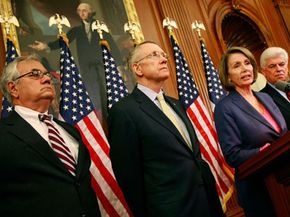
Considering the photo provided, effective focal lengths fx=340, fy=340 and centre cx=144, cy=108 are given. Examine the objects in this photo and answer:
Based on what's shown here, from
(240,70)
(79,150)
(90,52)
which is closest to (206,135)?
(240,70)

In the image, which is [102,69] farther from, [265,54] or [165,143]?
[165,143]

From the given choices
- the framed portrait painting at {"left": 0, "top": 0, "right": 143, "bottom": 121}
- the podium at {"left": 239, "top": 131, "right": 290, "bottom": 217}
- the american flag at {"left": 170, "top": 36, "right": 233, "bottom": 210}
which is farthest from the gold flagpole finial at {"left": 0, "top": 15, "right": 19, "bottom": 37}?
the podium at {"left": 239, "top": 131, "right": 290, "bottom": 217}

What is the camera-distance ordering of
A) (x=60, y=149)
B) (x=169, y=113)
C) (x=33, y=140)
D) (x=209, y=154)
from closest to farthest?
(x=33, y=140) < (x=60, y=149) < (x=169, y=113) < (x=209, y=154)

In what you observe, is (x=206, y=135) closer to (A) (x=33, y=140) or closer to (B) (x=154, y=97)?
(B) (x=154, y=97)

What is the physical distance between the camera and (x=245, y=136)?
2115 millimetres

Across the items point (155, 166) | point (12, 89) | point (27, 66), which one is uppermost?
point (27, 66)

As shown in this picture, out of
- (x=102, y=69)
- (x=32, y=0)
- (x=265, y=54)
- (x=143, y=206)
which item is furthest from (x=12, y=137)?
(x=32, y=0)

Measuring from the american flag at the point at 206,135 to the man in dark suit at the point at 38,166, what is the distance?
1.97 m

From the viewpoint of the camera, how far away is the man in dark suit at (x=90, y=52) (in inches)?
169

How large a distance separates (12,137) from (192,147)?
3.66 feet

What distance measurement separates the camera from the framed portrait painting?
13.8 ft

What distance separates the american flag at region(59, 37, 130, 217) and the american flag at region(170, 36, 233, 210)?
1.10 meters

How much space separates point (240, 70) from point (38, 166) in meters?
1.51

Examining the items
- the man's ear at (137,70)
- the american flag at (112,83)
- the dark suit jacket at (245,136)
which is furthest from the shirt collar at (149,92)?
the american flag at (112,83)
